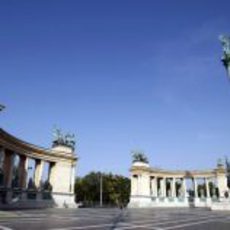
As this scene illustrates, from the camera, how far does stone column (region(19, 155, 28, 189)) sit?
174ft

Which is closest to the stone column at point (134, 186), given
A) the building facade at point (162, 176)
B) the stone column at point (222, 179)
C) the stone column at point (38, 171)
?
the building facade at point (162, 176)

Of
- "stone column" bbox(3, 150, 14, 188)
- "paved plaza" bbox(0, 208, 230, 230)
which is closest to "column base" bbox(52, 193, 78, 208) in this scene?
"stone column" bbox(3, 150, 14, 188)

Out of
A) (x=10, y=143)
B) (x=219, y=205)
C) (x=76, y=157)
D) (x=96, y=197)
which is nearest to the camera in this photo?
(x=10, y=143)

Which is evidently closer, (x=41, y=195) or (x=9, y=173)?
(x=9, y=173)

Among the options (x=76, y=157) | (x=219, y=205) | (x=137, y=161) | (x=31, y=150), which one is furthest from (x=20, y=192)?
(x=137, y=161)

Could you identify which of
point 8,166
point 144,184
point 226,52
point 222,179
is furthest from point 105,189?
point 226,52

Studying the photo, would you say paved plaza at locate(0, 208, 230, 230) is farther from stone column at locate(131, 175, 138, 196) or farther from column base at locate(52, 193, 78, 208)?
stone column at locate(131, 175, 138, 196)

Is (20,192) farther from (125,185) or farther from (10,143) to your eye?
(125,185)

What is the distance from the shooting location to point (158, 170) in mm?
83500

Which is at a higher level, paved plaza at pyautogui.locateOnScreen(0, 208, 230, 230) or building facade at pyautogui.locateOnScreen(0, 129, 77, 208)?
building facade at pyautogui.locateOnScreen(0, 129, 77, 208)

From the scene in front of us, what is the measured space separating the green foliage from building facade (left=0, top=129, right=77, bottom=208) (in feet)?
130

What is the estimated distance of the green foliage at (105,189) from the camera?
328ft

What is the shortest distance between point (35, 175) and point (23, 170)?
12.8ft

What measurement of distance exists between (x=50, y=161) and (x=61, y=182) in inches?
170
